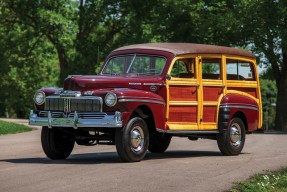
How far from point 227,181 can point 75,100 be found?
149 inches

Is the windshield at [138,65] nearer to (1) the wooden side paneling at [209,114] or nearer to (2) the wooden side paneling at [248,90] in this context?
(1) the wooden side paneling at [209,114]

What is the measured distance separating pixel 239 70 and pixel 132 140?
433cm

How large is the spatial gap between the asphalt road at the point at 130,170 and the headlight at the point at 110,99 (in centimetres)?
105

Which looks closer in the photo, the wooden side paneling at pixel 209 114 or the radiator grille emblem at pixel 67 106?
the radiator grille emblem at pixel 67 106

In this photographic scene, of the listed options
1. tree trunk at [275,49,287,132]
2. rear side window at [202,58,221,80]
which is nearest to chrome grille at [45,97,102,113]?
rear side window at [202,58,221,80]

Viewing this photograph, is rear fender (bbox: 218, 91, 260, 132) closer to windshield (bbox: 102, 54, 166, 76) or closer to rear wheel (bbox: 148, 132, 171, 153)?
rear wheel (bbox: 148, 132, 171, 153)

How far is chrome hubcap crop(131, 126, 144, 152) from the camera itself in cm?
1294

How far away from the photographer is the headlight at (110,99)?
12.7 meters

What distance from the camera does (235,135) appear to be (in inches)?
615

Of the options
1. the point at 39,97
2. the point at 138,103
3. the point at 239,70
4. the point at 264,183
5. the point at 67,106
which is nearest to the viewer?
the point at 264,183

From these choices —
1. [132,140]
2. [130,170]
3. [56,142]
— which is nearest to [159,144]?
[56,142]

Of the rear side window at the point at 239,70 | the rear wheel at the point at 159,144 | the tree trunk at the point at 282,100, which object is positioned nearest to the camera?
the rear side window at the point at 239,70

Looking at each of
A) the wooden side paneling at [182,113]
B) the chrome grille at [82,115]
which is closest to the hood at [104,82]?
the chrome grille at [82,115]

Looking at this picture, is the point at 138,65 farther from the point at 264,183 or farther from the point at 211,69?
the point at 264,183
